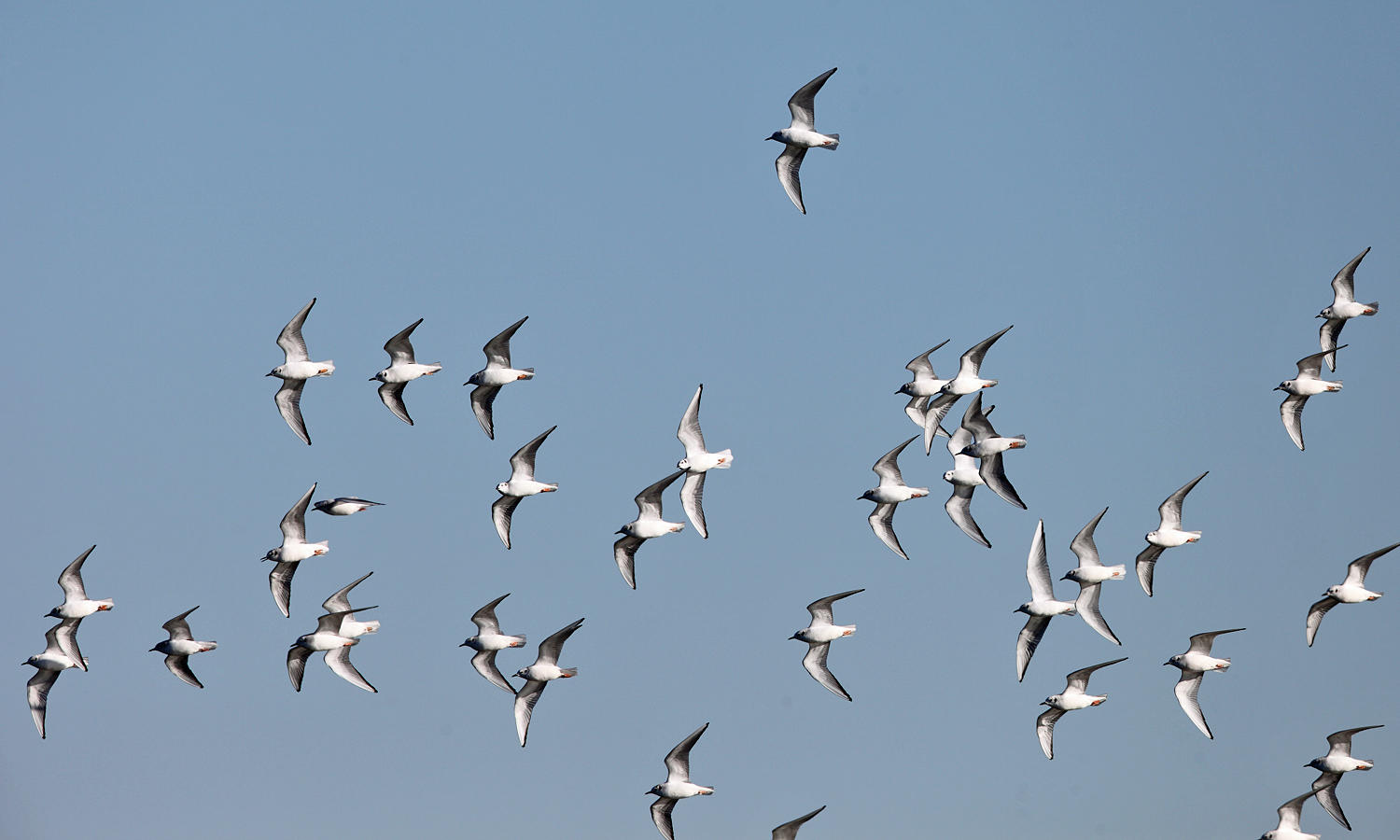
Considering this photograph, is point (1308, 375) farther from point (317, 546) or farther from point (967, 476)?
point (317, 546)

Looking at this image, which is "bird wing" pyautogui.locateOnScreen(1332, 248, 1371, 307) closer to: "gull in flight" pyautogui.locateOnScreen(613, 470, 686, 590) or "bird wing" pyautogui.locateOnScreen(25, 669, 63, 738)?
"gull in flight" pyautogui.locateOnScreen(613, 470, 686, 590)

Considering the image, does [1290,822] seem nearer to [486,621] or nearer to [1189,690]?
[1189,690]

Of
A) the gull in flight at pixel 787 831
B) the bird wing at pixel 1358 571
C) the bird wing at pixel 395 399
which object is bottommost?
the gull in flight at pixel 787 831

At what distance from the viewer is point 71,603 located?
2884 inches

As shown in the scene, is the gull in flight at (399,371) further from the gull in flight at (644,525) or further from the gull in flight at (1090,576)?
the gull in flight at (1090,576)

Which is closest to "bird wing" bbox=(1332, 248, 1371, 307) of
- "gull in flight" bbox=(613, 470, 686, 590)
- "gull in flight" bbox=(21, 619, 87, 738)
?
"gull in flight" bbox=(613, 470, 686, 590)

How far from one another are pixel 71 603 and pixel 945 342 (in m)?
28.8

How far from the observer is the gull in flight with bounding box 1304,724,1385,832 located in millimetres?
67000

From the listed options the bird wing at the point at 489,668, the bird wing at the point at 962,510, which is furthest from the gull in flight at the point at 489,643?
the bird wing at the point at 962,510

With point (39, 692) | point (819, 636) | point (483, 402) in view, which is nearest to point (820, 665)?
point (819, 636)

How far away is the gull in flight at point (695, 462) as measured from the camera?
6650 centimetres

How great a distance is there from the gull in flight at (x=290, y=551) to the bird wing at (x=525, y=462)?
19.6 feet

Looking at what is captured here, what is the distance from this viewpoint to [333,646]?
72.2 metres

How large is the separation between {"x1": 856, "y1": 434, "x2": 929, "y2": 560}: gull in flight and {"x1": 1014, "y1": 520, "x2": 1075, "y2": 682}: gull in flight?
12.4ft
